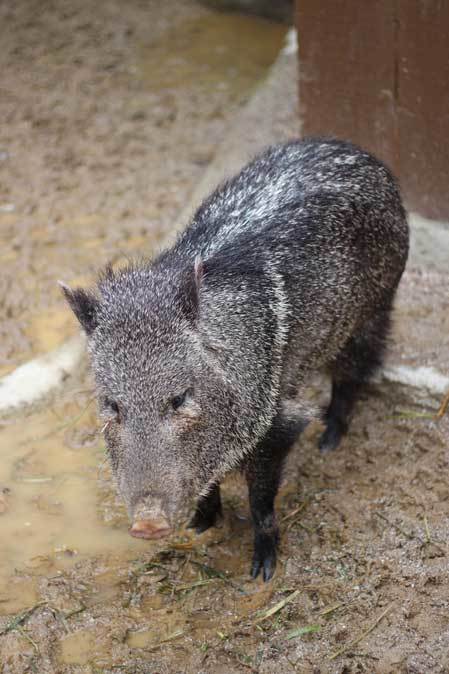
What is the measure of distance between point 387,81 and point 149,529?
310 centimetres

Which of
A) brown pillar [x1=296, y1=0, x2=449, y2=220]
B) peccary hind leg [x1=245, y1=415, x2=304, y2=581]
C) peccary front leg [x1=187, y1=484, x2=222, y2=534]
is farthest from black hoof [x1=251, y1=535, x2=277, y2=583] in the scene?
brown pillar [x1=296, y1=0, x2=449, y2=220]

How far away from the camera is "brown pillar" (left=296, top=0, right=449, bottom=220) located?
4.57m

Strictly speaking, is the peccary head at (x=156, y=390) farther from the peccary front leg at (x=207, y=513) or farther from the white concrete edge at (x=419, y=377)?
the white concrete edge at (x=419, y=377)

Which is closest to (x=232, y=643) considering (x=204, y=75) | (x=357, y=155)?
(x=357, y=155)

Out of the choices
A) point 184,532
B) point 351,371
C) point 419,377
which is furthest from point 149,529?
point 419,377

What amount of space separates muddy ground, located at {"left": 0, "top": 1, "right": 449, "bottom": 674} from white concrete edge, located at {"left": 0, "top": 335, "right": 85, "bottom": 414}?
0.08m

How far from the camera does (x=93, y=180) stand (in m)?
6.24

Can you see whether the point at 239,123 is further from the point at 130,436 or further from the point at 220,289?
the point at 130,436

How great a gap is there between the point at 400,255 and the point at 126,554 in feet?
5.61

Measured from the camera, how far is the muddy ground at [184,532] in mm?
3174

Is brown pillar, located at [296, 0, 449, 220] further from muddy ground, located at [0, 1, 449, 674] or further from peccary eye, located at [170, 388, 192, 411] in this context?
peccary eye, located at [170, 388, 192, 411]

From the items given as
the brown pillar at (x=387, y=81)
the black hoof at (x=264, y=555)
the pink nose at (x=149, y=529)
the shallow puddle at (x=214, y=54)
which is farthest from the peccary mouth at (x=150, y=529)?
the shallow puddle at (x=214, y=54)

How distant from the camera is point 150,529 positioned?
267cm

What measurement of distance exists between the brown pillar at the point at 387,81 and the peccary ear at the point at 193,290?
2245mm
